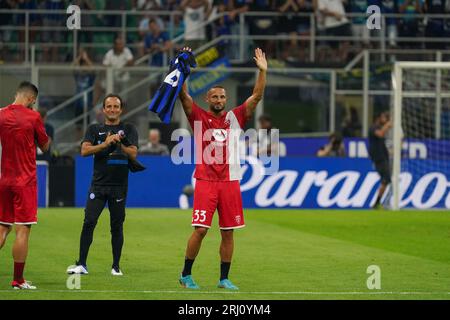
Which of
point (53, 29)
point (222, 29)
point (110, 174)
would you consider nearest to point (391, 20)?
point (222, 29)

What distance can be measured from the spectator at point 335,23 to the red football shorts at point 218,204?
2174cm

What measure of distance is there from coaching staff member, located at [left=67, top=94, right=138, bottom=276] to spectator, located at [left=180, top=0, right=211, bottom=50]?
19065 mm

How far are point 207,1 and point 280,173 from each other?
7.95 m

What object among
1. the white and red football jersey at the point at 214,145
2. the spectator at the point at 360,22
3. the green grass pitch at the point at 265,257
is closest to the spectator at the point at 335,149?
the green grass pitch at the point at 265,257

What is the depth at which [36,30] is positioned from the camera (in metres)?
33.2

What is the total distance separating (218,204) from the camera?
1336 cm

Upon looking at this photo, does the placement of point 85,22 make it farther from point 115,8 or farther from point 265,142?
point 265,142

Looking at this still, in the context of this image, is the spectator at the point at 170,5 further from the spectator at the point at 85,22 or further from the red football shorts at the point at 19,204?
the red football shorts at the point at 19,204

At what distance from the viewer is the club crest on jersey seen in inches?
522

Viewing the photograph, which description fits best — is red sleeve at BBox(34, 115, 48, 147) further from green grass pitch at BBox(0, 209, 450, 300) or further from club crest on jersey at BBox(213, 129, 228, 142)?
club crest on jersey at BBox(213, 129, 228, 142)

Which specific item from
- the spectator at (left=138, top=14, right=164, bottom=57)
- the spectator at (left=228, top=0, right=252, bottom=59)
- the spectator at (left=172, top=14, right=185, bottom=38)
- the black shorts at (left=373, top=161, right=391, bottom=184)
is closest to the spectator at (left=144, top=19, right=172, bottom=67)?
the spectator at (left=138, top=14, right=164, bottom=57)

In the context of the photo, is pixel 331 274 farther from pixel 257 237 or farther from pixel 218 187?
pixel 257 237

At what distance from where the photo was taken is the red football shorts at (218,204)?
43.3 feet
